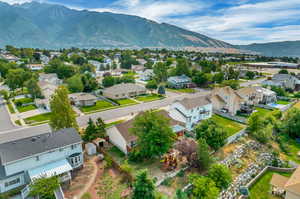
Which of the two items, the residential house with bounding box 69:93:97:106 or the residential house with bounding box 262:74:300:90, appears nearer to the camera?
the residential house with bounding box 69:93:97:106

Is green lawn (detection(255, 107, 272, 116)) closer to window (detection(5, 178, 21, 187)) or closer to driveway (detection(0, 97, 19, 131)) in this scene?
window (detection(5, 178, 21, 187))

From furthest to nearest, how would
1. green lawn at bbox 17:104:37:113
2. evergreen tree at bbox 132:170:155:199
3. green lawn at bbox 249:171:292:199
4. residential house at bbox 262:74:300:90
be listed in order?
residential house at bbox 262:74:300:90 < green lawn at bbox 17:104:37:113 < green lawn at bbox 249:171:292:199 < evergreen tree at bbox 132:170:155:199

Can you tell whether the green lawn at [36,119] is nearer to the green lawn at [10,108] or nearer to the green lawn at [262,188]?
the green lawn at [10,108]

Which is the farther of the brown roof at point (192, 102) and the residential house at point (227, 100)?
the residential house at point (227, 100)

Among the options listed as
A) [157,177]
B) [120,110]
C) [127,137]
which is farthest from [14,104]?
[157,177]

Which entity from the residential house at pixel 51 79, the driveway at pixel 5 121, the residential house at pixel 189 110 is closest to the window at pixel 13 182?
the driveway at pixel 5 121

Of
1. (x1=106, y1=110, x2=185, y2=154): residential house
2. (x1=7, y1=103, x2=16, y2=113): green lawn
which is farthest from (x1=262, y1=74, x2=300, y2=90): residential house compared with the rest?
(x1=7, y1=103, x2=16, y2=113): green lawn
